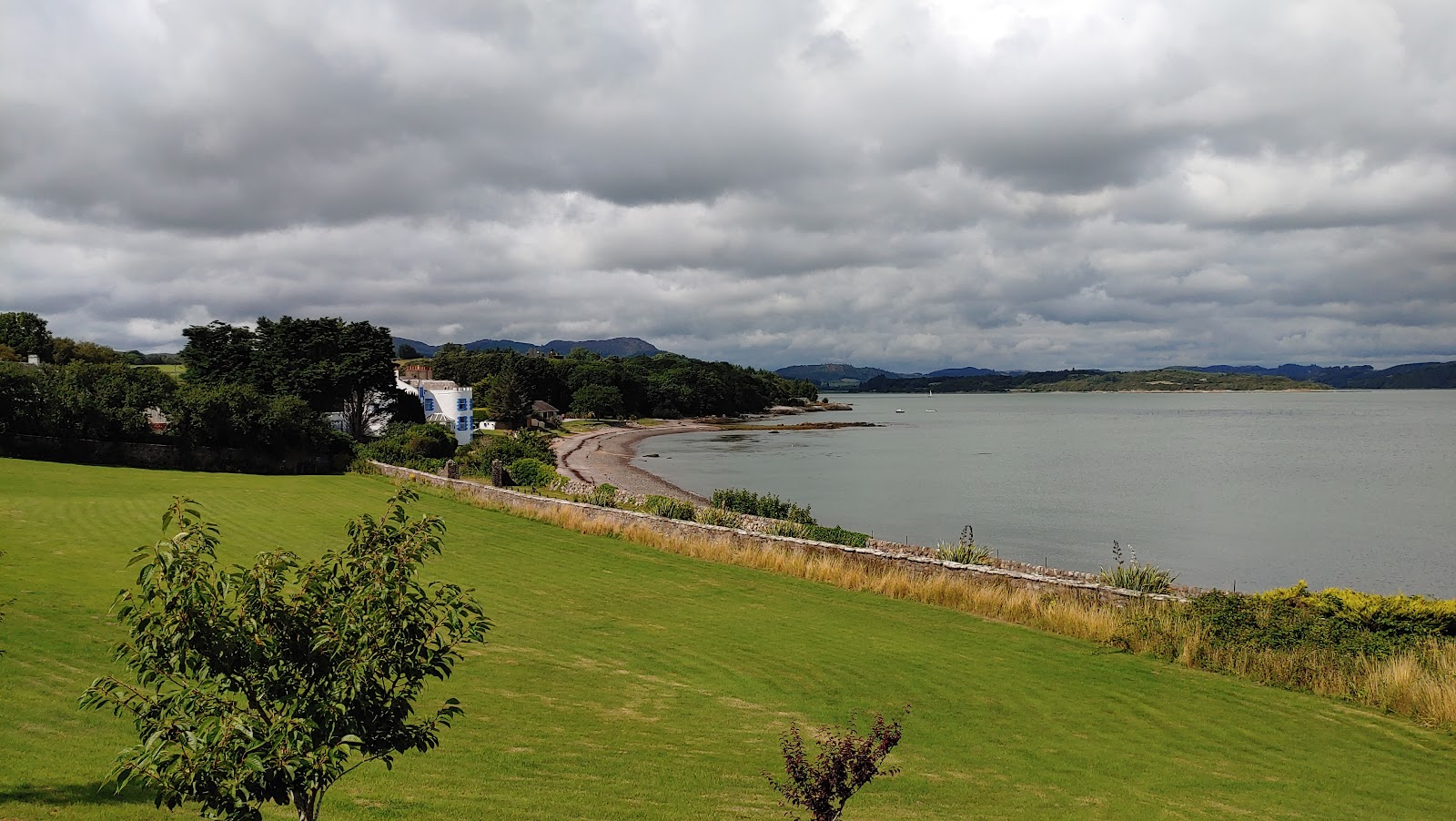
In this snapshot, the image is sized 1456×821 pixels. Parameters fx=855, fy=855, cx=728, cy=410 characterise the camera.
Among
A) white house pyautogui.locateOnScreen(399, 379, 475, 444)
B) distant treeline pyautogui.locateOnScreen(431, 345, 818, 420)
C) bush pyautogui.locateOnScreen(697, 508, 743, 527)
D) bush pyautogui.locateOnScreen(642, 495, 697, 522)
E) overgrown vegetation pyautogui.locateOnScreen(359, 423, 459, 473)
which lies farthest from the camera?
distant treeline pyautogui.locateOnScreen(431, 345, 818, 420)

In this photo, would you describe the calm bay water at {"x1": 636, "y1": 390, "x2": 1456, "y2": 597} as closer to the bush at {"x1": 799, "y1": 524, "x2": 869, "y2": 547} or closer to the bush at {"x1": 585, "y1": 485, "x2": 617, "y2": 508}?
the bush at {"x1": 799, "y1": 524, "x2": 869, "y2": 547}

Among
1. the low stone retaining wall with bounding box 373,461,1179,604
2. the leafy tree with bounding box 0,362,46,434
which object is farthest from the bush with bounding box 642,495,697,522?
the leafy tree with bounding box 0,362,46,434

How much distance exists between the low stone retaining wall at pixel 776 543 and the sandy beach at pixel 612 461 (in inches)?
319

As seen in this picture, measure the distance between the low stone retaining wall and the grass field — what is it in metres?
1.74

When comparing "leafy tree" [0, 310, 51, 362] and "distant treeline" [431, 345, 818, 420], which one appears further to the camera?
"distant treeline" [431, 345, 818, 420]

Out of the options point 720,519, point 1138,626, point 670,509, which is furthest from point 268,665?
point 670,509

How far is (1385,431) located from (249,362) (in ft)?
425

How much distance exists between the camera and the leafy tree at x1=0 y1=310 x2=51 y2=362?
8781 cm

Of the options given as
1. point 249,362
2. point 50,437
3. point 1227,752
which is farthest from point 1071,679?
point 249,362

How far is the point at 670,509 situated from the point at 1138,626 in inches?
580

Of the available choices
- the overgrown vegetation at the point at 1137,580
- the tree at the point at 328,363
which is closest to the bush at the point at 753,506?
the overgrown vegetation at the point at 1137,580

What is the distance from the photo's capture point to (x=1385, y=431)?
360 ft

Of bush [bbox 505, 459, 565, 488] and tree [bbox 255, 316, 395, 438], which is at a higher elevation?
tree [bbox 255, 316, 395, 438]

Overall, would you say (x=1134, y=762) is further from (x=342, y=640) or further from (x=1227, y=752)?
(x=342, y=640)
